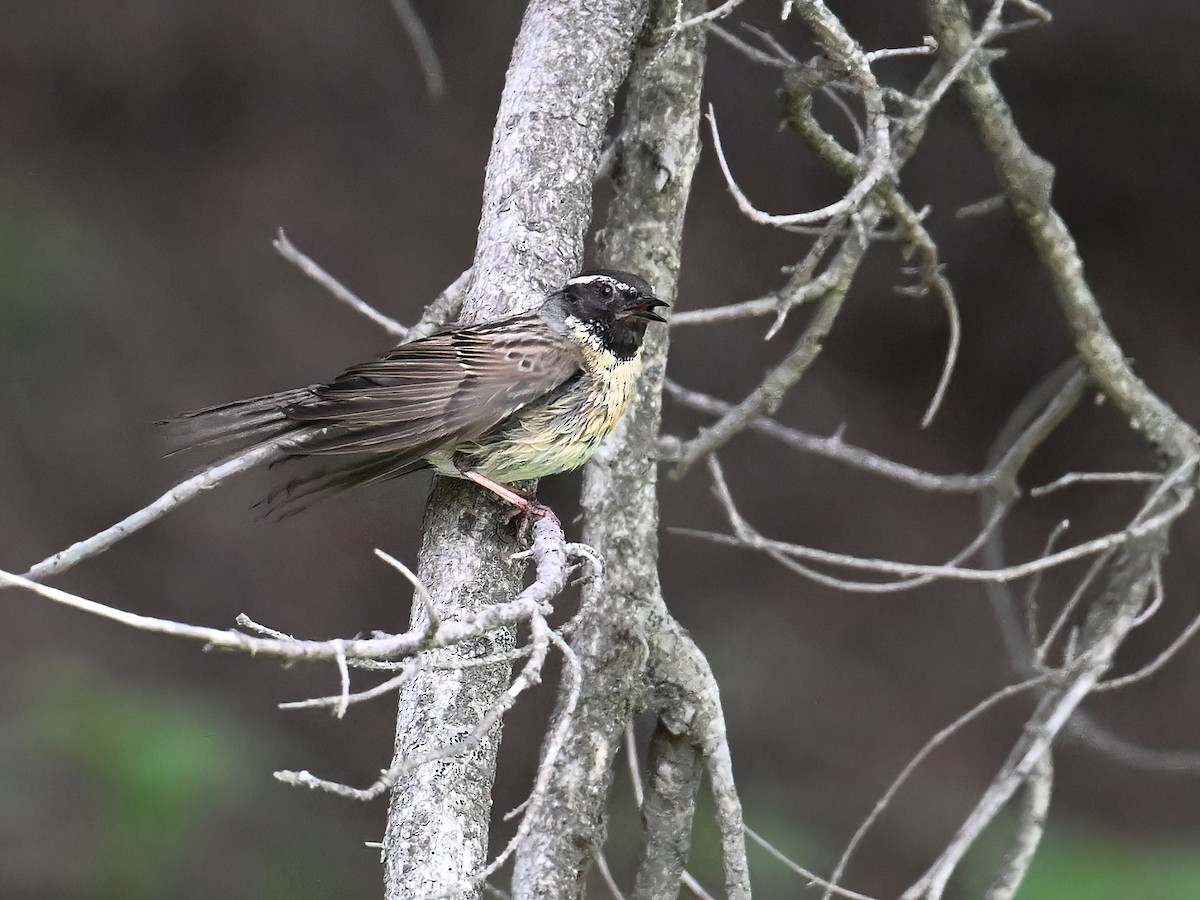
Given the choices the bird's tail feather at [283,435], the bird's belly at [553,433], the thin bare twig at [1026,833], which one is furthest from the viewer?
the thin bare twig at [1026,833]

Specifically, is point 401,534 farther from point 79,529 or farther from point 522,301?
point 522,301

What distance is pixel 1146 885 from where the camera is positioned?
5.72 meters

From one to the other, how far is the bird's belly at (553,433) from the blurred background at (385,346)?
3.62 metres

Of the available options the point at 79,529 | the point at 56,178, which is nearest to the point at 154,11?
the point at 56,178

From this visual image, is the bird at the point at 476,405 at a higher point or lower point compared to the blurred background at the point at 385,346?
lower

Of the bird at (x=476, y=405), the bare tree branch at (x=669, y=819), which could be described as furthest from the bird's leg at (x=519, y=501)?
the bare tree branch at (x=669, y=819)

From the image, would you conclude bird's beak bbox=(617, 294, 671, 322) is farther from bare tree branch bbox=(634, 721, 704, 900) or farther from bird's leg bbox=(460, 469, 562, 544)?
bare tree branch bbox=(634, 721, 704, 900)

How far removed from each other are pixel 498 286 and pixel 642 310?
0.38 meters

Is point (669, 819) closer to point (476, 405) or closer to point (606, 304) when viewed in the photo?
point (476, 405)

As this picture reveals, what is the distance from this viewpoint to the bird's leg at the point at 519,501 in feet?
8.80

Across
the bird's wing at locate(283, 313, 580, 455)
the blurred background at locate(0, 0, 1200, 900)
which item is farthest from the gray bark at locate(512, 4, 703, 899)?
the blurred background at locate(0, 0, 1200, 900)

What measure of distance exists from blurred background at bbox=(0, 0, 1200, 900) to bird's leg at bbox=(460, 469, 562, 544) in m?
3.79

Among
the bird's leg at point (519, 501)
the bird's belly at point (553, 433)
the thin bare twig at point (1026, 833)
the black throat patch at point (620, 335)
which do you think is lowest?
the thin bare twig at point (1026, 833)

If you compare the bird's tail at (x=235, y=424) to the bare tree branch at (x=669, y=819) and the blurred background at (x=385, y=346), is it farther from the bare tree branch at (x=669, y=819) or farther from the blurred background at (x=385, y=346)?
the blurred background at (x=385, y=346)
